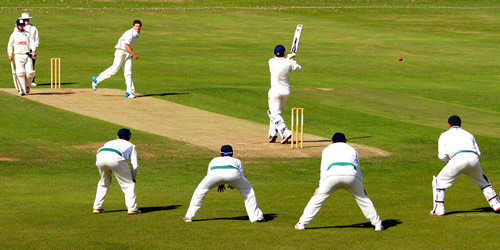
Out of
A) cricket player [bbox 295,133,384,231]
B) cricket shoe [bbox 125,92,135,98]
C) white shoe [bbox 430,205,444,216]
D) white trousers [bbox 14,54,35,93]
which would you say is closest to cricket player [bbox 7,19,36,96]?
white trousers [bbox 14,54,35,93]

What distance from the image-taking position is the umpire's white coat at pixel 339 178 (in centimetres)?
1300

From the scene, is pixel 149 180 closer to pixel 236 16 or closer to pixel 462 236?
pixel 462 236

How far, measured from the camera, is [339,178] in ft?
42.5

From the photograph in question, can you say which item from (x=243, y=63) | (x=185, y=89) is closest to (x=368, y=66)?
(x=243, y=63)

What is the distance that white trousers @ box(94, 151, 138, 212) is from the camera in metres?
14.3

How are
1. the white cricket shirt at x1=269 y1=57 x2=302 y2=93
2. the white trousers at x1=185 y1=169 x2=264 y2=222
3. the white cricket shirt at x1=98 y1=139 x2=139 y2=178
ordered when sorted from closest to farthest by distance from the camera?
1. the white trousers at x1=185 y1=169 x2=264 y2=222
2. the white cricket shirt at x1=98 y1=139 x2=139 y2=178
3. the white cricket shirt at x1=269 y1=57 x2=302 y2=93

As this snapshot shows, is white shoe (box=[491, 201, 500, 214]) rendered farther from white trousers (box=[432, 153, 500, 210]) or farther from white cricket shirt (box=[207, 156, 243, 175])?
white cricket shirt (box=[207, 156, 243, 175])

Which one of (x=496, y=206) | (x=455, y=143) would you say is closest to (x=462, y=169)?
(x=455, y=143)

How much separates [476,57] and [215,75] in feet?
57.3

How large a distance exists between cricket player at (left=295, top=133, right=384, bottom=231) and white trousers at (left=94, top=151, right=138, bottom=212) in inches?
122

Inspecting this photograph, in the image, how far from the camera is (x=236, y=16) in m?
66.4

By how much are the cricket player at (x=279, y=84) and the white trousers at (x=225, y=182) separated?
→ 833 centimetres

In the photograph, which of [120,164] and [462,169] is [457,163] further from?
[120,164]

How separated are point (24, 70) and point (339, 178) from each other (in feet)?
59.3
